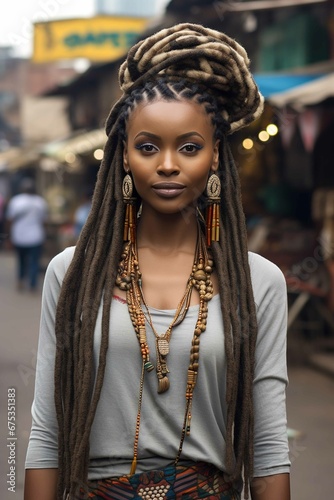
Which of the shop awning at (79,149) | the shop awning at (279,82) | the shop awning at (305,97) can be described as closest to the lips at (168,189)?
the shop awning at (305,97)

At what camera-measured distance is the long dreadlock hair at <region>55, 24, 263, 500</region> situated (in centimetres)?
225

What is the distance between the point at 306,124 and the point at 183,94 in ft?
21.7

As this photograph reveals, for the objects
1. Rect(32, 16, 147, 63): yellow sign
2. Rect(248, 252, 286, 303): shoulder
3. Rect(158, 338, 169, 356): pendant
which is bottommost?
Rect(158, 338, 169, 356): pendant

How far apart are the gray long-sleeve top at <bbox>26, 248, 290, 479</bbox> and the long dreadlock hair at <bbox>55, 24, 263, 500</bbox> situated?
4 cm

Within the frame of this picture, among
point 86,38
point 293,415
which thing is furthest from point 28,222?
point 293,415

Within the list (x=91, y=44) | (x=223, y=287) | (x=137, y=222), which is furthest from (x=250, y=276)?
(x=91, y=44)

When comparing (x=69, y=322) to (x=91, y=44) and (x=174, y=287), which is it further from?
(x=91, y=44)

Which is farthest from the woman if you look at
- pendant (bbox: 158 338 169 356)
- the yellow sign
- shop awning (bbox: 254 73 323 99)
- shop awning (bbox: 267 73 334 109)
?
the yellow sign

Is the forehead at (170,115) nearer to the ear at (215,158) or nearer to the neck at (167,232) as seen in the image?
the ear at (215,158)

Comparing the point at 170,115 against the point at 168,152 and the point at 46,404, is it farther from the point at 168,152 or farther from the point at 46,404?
the point at 46,404

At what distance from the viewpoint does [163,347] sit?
2.23 metres

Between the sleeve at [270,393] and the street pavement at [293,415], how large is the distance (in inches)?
63.7

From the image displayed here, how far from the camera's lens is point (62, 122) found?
37688mm

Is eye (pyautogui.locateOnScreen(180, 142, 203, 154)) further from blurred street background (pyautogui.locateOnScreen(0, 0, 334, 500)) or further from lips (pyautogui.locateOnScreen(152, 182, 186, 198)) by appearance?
blurred street background (pyautogui.locateOnScreen(0, 0, 334, 500))
